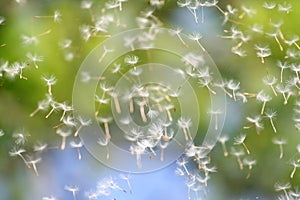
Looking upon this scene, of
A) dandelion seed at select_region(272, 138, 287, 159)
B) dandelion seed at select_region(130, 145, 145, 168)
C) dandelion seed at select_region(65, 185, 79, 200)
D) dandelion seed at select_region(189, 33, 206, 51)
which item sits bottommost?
dandelion seed at select_region(65, 185, 79, 200)

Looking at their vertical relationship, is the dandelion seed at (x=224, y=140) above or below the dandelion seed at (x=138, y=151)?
above

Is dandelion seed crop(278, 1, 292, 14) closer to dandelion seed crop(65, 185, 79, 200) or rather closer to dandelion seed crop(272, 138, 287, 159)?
dandelion seed crop(272, 138, 287, 159)

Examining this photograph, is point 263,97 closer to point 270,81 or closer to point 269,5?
point 270,81

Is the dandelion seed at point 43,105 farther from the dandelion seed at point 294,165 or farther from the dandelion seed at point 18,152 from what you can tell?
the dandelion seed at point 294,165

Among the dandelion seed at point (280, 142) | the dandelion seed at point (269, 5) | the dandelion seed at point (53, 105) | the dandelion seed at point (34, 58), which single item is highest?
the dandelion seed at point (269, 5)

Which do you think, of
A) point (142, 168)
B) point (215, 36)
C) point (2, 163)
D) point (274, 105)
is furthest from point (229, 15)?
point (2, 163)

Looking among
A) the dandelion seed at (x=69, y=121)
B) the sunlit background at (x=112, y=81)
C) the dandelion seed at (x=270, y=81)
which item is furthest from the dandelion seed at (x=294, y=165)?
the dandelion seed at (x=69, y=121)

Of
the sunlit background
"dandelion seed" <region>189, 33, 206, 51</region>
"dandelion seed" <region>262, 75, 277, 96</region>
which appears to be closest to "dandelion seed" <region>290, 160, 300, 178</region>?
the sunlit background

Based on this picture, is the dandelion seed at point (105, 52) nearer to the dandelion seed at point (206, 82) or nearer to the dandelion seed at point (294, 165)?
the dandelion seed at point (206, 82)

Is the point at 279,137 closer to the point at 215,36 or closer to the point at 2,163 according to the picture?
the point at 215,36
